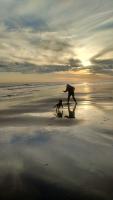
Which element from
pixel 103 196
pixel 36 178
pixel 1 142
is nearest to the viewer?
pixel 103 196

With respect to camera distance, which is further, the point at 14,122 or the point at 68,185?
the point at 14,122

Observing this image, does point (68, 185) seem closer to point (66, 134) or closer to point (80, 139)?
point (80, 139)

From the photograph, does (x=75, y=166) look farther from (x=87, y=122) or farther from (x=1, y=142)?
(x=87, y=122)

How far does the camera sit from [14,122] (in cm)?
1608

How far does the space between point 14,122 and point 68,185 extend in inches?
377

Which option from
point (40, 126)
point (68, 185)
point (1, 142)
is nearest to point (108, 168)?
point (68, 185)

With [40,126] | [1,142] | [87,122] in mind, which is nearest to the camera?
[1,142]

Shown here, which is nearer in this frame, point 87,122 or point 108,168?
point 108,168

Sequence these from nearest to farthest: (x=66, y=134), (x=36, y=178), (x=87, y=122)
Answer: (x=36, y=178) < (x=66, y=134) < (x=87, y=122)

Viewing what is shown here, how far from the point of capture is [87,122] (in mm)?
15508

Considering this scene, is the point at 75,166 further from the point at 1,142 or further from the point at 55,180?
the point at 1,142

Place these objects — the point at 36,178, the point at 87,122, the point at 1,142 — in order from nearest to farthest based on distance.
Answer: the point at 36,178, the point at 1,142, the point at 87,122

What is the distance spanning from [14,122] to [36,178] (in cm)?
897

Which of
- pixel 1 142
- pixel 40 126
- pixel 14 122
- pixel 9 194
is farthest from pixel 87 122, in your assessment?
pixel 9 194
